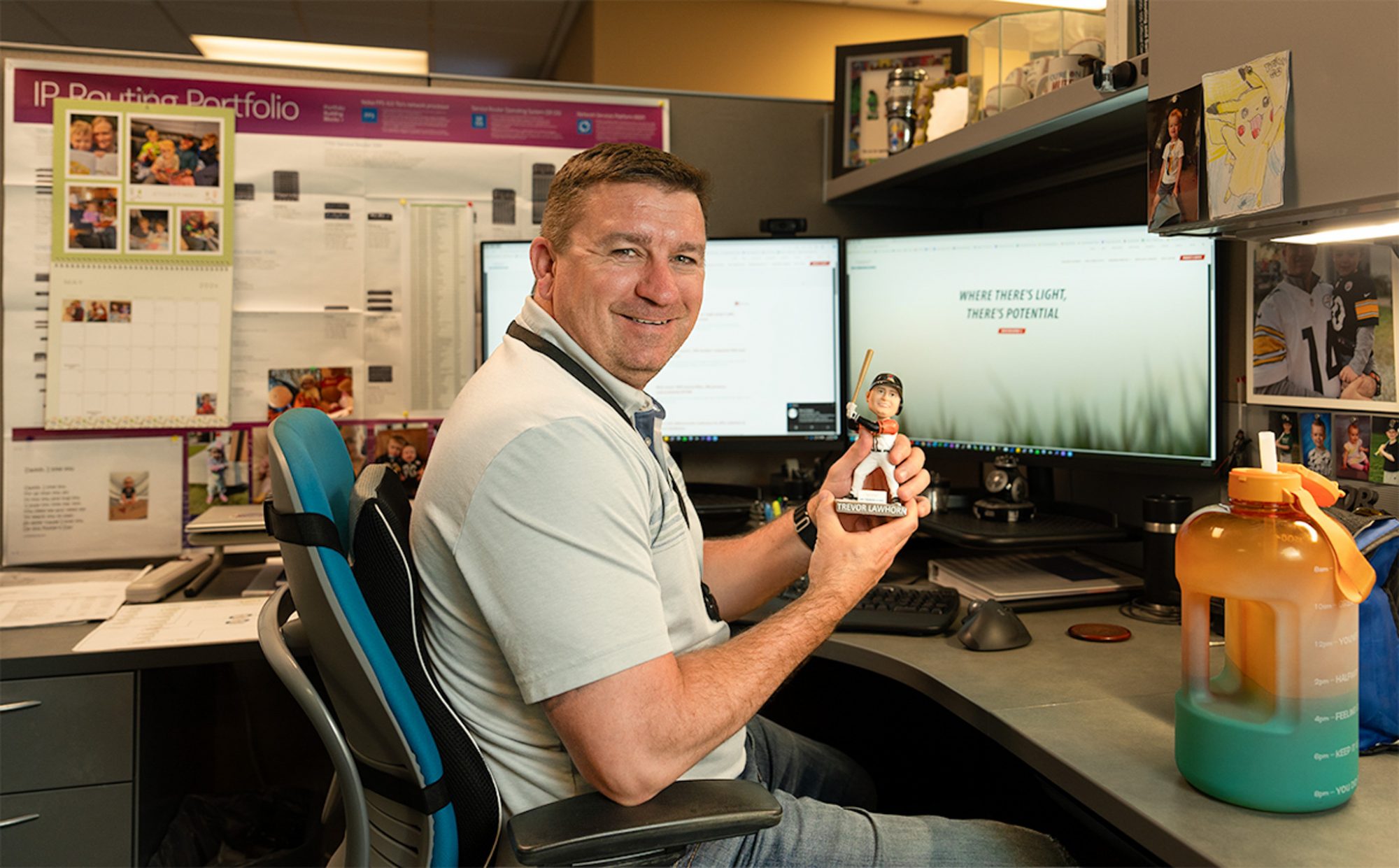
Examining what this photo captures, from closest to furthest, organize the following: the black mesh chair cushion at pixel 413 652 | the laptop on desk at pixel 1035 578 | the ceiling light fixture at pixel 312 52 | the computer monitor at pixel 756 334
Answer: the black mesh chair cushion at pixel 413 652 < the laptop on desk at pixel 1035 578 < the computer monitor at pixel 756 334 < the ceiling light fixture at pixel 312 52

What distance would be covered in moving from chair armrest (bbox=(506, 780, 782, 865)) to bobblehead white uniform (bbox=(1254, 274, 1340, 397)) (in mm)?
877

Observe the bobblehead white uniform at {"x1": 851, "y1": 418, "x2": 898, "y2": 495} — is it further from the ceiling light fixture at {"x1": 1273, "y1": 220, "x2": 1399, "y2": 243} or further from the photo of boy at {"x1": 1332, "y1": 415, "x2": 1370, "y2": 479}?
the photo of boy at {"x1": 1332, "y1": 415, "x2": 1370, "y2": 479}

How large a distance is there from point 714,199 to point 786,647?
113cm

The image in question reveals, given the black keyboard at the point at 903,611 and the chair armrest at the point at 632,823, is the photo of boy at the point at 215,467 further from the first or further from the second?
the chair armrest at the point at 632,823

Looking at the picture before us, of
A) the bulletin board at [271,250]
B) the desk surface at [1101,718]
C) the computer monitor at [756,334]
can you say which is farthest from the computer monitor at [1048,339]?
the bulletin board at [271,250]

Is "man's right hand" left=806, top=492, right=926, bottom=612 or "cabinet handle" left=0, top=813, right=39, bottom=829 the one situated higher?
"man's right hand" left=806, top=492, right=926, bottom=612

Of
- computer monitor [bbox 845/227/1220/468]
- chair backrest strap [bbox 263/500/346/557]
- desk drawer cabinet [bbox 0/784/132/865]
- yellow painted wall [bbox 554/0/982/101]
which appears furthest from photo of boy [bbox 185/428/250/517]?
yellow painted wall [bbox 554/0/982/101]

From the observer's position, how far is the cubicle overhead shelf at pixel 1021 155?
1244 mm

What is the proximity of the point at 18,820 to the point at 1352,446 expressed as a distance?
1.63m

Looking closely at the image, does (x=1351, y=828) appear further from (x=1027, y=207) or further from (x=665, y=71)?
(x=665, y=71)

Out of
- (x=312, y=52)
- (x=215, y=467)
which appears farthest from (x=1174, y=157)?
(x=312, y=52)

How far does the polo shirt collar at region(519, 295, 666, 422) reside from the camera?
0.98 m

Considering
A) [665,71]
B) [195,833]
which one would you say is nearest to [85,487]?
[195,833]

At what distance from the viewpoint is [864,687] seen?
1842 millimetres
